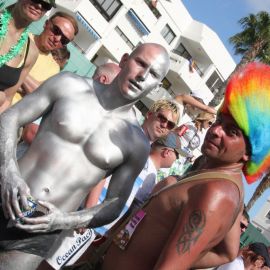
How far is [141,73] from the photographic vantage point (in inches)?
99.7

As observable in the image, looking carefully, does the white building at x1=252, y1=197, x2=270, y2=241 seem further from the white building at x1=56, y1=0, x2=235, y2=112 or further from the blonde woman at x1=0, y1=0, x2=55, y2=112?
the blonde woman at x1=0, y1=0, x2=55, y2=112

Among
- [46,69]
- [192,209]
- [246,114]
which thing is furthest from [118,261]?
[46,69]

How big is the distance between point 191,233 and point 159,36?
33623 millimetres

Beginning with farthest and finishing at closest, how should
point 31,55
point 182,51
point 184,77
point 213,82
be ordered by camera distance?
point 213,82
point 182,51
point 184,77
point 31,55

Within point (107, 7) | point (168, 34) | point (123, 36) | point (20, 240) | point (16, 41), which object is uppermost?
point (16, 41)

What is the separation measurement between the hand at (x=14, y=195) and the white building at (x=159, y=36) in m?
27.4

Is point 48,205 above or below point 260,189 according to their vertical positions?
above

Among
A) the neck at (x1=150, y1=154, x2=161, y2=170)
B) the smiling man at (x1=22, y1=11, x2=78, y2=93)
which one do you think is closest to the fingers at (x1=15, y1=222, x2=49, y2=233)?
the smiling man at (x1=22, y1=11, x2=78, y2=93)

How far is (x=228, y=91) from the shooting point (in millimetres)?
2238

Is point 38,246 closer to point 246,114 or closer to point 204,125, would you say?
point 246,114

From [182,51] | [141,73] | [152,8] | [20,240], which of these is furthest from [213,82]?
[20,240]

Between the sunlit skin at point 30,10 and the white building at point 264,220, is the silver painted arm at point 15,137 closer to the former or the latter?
the sunlit skin at point 30,10

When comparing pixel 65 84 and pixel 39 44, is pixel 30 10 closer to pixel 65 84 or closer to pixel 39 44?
pixel 39 44

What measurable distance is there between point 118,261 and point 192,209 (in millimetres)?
530
